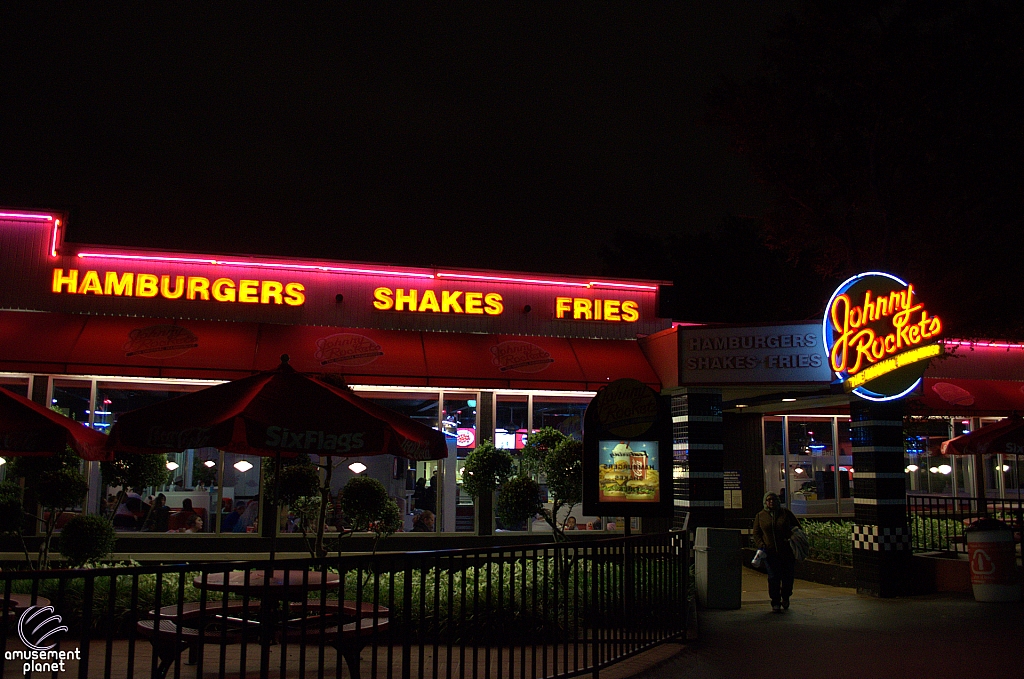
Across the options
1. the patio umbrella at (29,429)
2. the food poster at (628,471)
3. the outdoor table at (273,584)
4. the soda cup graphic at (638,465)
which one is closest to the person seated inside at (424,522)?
the food poster at (628,471)

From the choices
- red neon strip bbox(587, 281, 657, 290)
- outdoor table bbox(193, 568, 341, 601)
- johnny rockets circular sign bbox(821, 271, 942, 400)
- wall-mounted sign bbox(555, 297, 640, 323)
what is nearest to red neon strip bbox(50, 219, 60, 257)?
wall-mounted sign bbox(555, 297, 640, 323)

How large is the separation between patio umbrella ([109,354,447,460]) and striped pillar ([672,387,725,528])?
8.38 metres

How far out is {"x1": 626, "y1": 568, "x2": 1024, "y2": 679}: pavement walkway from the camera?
8086 mm

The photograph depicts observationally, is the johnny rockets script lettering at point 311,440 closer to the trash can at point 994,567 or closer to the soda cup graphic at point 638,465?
the soda cup graphic at point 638,465

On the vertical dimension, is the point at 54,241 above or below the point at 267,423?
above

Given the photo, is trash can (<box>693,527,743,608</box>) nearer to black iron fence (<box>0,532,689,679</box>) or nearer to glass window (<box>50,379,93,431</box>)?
black iron fence (<box>0,532,689,679</box>)

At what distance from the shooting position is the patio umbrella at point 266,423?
21.1ft

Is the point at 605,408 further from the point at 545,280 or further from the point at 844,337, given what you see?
the point at 545,280

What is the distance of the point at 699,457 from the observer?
1453 cm

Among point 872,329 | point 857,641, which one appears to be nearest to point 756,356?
point 872,329

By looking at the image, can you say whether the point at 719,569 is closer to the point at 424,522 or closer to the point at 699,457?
the point at 699,457

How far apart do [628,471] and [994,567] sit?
20.1 feet

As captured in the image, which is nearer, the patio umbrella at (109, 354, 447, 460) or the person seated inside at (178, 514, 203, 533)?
the patio umbrella at (109, 354, 447, 460)

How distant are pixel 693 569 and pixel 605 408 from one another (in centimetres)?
326
